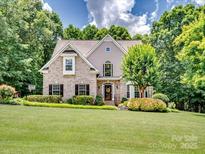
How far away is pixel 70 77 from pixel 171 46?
12831 millimetres

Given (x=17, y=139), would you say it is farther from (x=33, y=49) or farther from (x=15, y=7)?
(x=33, y=49)

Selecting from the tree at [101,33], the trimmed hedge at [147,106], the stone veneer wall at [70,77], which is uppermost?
the tree at [101,33]

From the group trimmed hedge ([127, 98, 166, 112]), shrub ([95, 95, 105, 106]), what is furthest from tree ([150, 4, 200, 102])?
trimmed hedge ([127, 98, 166, 112])

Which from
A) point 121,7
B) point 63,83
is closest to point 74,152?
point 121,7

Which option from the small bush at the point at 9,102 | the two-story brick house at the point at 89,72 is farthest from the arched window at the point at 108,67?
the small bush at the point at 9,102

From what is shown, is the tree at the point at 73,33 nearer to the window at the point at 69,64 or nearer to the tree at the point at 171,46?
the tree at the point at 171,46

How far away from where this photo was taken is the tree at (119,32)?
56.0 meters

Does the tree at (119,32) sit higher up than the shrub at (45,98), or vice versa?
the tree at (119,32)

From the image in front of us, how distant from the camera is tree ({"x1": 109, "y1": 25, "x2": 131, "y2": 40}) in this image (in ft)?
184

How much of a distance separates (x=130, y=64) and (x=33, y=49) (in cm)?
1433

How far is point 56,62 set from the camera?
33438mm

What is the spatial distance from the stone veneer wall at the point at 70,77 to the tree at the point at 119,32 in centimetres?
2359

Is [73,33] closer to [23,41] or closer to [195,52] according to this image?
[23,41]

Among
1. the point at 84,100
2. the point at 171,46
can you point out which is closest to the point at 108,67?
the point at 84,100
